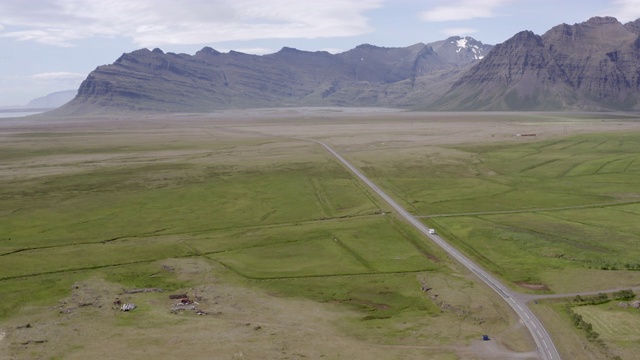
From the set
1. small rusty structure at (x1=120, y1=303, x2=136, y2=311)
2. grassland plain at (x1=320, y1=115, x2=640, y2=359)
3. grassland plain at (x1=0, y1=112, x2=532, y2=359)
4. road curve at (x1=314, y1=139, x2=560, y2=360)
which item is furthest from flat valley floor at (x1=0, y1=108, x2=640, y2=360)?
small rusty structure at (x1=120, y1=303, x2=136, y2=311)

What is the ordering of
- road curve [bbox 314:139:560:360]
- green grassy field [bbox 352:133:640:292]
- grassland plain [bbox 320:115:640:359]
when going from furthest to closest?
green grassy field [bbox 352:133:640:292] < grassland plain [bbox 320:115:640:359] < road curve [bbox 314:139:560:360]

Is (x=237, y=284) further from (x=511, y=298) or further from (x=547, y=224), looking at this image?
(x=547, y=224)

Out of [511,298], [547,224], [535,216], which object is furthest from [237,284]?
[535,216]

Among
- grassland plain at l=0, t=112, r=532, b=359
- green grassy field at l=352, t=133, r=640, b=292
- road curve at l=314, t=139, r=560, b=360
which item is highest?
grassland plain at l=0, t=112, r=532, b=359

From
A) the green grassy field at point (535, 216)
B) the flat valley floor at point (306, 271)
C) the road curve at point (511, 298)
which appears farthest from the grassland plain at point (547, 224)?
the road curve at point (511, 298)

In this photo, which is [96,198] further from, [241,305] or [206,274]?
[241,305]

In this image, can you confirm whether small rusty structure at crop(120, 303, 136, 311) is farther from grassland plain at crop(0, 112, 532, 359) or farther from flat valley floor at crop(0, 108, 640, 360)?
flat valley floor at crop(0, 108, 640, 360)

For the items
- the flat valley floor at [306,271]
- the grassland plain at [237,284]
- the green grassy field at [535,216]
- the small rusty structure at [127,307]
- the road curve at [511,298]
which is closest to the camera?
the road curve at [511,298]

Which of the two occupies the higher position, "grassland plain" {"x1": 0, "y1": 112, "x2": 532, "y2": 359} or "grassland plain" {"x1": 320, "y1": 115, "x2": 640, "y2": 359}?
"grassland plain" {"x1": 0, "y1": 112, "x2": 532, "y2": 359}

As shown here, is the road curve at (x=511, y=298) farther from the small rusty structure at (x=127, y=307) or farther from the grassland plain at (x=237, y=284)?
the small rusty structure at (x=127, y=307)
